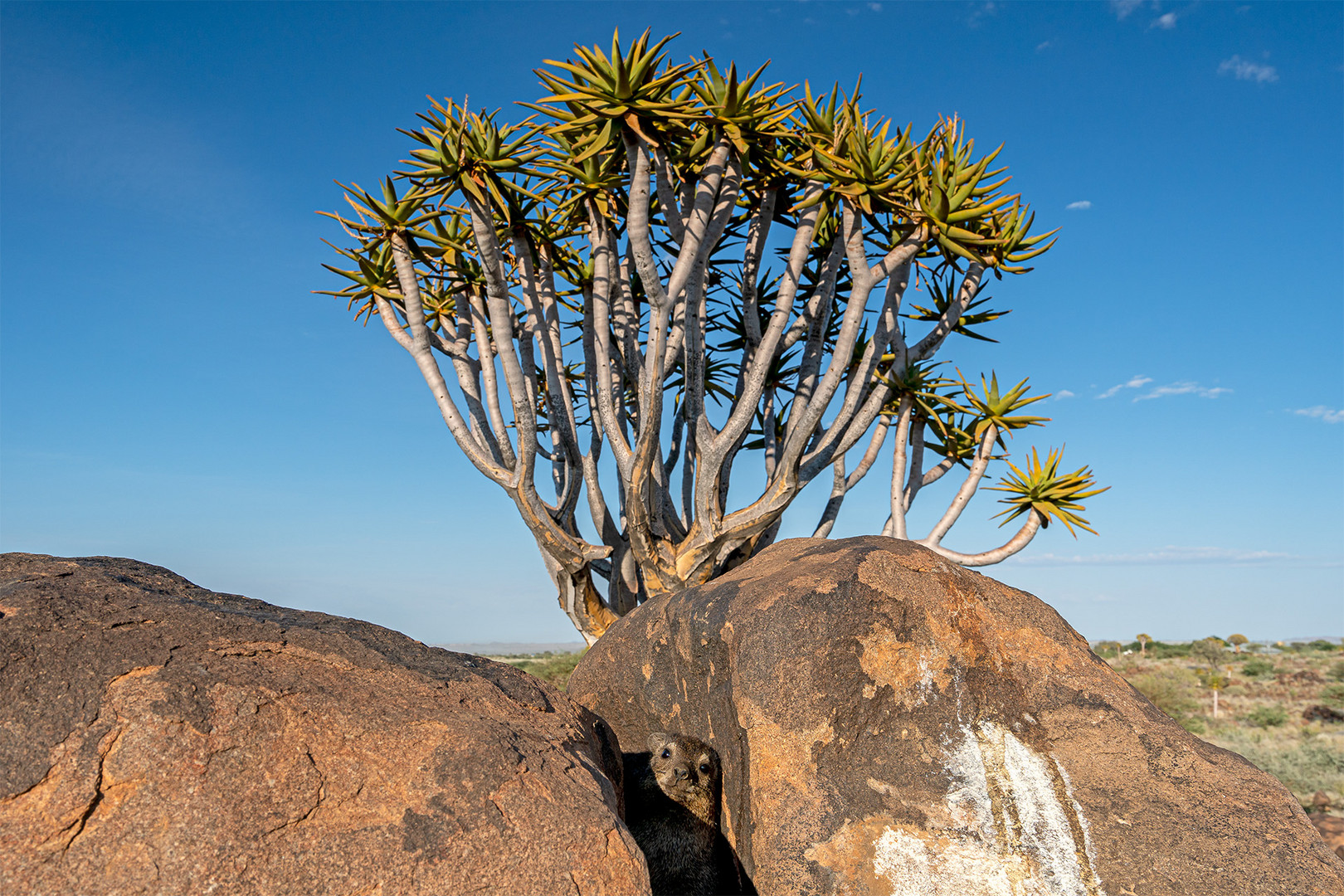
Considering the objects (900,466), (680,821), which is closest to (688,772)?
(680,821)

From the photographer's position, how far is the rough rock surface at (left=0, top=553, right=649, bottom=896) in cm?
268

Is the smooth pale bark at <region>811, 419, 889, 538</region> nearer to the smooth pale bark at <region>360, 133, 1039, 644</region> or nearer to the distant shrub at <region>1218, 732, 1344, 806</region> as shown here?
the smooth pale bark at <region>360, 133, 1039, 644</region>

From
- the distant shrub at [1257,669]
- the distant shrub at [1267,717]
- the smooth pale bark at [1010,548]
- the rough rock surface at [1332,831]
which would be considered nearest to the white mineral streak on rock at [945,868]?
the rough rock surface at [1332,831]

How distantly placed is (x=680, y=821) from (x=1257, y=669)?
27.5 metres

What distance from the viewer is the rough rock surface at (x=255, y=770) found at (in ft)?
8.79

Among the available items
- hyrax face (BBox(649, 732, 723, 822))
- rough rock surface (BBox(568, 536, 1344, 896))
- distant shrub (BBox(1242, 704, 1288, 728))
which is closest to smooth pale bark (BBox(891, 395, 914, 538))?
rough rock surface (BBox(568, 536, 1344, 896))

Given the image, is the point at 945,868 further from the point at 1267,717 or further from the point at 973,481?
the point at 1267,717

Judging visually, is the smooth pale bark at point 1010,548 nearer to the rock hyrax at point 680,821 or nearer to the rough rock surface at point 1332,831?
the rough rock surface at point 1332,831

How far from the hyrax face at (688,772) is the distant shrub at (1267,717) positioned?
1545cm

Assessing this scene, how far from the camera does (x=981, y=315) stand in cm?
1067

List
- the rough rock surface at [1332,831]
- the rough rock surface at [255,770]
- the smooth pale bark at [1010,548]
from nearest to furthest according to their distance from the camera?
the rough rock surface at [255,770] < the rough rock surface at [1332,831] < the smooth pale bark at [1010,548]

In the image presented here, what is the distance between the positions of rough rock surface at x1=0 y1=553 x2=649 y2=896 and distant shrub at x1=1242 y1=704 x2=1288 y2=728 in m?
17.0

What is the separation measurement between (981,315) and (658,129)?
4.91 meters

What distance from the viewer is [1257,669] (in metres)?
25.3
